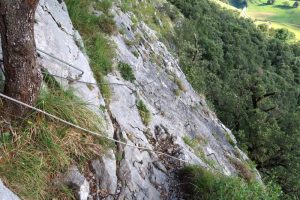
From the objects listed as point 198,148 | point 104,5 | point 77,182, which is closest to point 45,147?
point 77,182

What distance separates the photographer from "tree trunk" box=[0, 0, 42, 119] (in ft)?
15.4

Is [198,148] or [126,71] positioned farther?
[198,148]

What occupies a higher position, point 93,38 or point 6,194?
point 6,194

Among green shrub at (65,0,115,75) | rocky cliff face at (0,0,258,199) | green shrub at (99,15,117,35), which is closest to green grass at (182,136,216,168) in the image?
rocky cliff face at (0,0,258,199)

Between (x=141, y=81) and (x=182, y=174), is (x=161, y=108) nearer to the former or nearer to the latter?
(x=141, y=81)

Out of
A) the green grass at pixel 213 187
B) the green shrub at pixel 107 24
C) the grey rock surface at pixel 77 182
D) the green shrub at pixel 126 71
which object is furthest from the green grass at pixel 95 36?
the grey rock surface at pixel 77 182

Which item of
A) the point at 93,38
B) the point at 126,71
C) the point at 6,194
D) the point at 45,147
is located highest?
the point at 6,194

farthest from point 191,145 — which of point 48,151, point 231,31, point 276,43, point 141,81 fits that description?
point 276,43

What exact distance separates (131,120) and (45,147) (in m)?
3.66

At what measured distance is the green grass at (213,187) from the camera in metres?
7.50

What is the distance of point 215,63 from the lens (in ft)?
157

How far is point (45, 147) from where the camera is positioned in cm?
567

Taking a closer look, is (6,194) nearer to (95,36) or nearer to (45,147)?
(45,147)

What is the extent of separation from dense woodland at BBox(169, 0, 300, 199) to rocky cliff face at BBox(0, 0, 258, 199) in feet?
13.8
